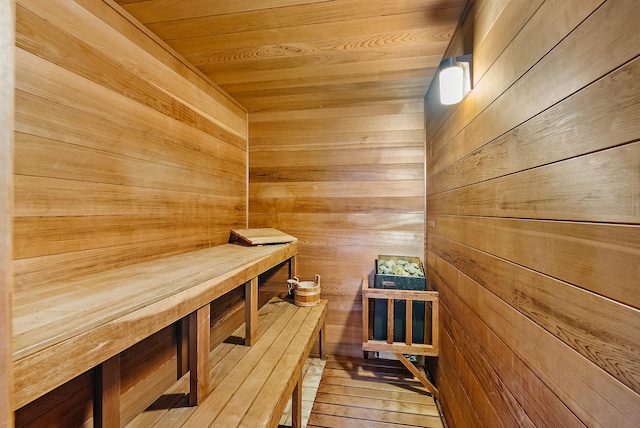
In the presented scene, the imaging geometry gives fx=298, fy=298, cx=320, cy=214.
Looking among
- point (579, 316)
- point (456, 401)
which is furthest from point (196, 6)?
point (456, 401)

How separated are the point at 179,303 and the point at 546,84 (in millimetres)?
1279

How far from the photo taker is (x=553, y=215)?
2.56ft

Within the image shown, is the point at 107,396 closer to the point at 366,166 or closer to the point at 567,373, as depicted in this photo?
the point at 567,373

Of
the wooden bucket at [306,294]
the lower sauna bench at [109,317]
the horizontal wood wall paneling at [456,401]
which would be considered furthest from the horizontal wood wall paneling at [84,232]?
the horizontal wood wall paneling at [456,401]

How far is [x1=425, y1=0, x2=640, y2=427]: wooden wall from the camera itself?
0.57m

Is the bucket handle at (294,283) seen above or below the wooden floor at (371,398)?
above

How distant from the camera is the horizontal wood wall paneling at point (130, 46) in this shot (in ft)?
3.61

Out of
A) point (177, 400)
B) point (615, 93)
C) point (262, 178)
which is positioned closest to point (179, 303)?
point (177, 400)

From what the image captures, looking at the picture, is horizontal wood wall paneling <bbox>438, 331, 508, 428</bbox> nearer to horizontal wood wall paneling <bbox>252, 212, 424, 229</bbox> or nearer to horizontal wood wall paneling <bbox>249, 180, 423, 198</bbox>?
horizontal wood wall paneling <bbox>252, 212, 424, 229</bbox>

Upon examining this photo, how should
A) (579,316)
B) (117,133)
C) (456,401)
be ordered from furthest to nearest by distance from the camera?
1. (456,401)
2. (117,133)
3. (579,316)

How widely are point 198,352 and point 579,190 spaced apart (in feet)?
4.47

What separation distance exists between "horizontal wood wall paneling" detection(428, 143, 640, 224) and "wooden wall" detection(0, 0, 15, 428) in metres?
1.00

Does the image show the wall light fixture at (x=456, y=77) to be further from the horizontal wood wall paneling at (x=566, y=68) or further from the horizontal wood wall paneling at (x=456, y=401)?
the horizontal wood wall paneling at (x=456, y=401)

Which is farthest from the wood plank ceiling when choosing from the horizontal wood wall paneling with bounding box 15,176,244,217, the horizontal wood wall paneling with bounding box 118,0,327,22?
the horizontal wood wall paneling with bounding box 15,176,244,217
